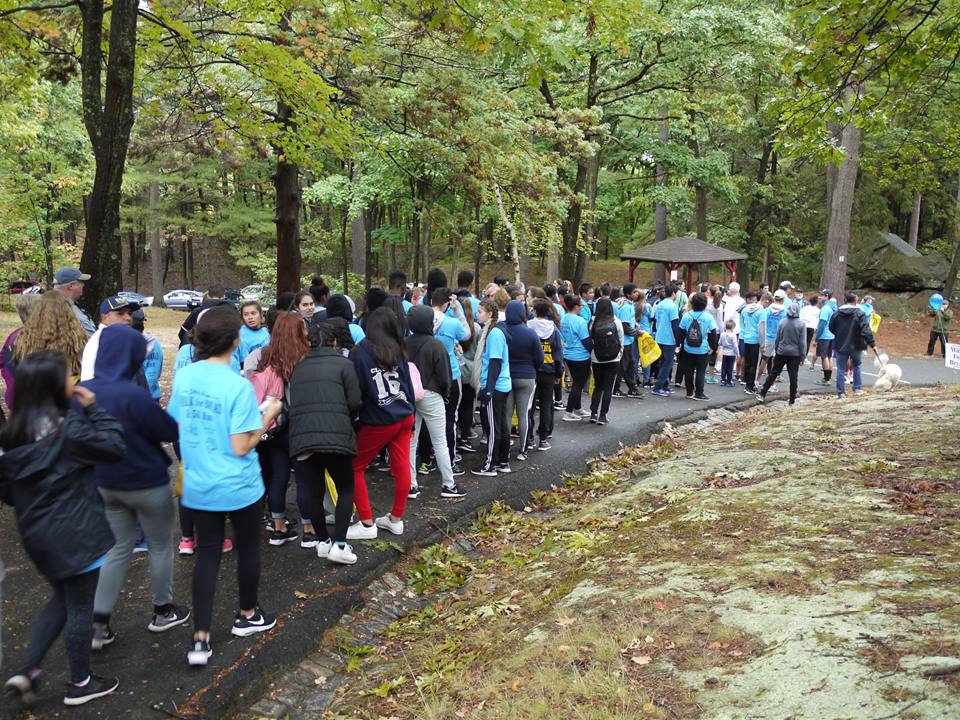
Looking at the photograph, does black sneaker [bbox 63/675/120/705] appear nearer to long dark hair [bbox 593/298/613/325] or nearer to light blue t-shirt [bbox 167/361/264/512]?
light blue t-shirt [bbox 167/361/264/512]

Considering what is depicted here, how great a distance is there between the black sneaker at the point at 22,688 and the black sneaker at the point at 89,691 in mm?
172

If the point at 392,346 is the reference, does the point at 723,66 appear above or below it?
above

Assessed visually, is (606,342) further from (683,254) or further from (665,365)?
(683,254)

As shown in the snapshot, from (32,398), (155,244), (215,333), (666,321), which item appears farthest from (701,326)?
(155,244)

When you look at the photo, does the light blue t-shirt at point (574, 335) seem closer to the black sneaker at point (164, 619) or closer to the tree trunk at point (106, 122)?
the tree trunk at point (106, 122)

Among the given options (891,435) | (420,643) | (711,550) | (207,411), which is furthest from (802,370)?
(207,411)

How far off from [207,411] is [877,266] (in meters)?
34.6

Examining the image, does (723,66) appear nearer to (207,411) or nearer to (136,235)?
(207,411)

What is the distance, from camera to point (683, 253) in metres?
21.2

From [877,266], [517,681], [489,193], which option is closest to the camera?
[517,681]

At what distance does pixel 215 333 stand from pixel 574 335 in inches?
279

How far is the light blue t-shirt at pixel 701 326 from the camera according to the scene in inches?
533

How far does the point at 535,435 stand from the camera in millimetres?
10969

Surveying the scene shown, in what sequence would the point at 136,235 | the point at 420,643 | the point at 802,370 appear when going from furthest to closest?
the point at 136,235 < the point at 802,370 < the point at 420,643
